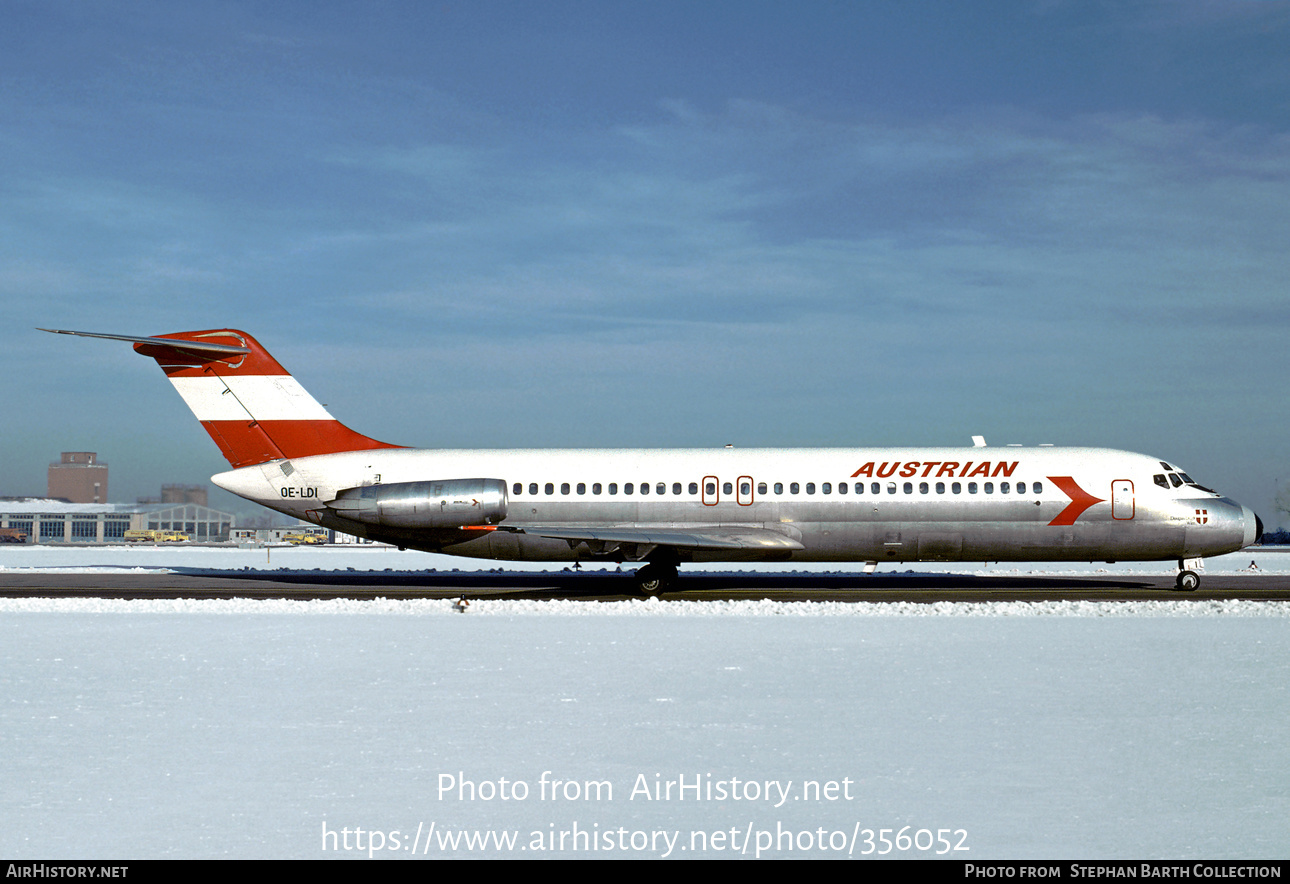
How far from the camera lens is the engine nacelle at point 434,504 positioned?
23.4 metres

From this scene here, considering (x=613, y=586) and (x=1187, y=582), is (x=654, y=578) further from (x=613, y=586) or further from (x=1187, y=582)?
(x=1187, y=582)

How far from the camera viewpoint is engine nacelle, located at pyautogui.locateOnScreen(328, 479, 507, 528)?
76.9 feet

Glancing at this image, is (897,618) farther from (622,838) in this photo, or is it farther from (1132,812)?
(622,838)

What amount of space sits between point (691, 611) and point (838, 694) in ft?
29.7

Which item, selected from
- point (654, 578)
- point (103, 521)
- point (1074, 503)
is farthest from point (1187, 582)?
point (103, 521)

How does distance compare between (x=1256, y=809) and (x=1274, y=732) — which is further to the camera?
(x=1274, y=732)

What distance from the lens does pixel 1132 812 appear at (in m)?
6.44

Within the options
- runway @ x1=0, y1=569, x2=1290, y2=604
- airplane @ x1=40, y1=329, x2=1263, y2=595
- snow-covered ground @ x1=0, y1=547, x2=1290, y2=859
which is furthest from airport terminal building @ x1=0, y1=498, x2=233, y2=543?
snow-covered ground @ x1=0, y1=547, x2=1290, y2=859

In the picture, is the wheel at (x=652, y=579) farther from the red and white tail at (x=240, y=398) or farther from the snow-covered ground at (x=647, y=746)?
the red and white tail at (x=240, y=398)

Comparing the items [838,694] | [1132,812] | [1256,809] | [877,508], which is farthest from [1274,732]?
[877,508]

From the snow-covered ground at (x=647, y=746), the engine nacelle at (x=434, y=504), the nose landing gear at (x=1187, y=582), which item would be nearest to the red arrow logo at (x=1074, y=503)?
the nose landing gear at (x=1187, y=582)

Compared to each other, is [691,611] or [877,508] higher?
[877,508]

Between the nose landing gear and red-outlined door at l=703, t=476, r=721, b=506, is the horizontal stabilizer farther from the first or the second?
the nose landing gear

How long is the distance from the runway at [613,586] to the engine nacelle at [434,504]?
1700mm
